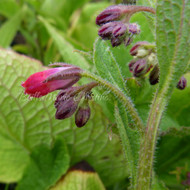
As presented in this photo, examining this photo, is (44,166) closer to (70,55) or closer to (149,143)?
(70,55)

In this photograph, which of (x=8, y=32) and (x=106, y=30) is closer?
(x=106, y=30)

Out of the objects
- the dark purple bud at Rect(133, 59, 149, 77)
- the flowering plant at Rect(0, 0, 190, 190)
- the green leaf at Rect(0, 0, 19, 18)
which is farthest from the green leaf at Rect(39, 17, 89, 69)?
the green leaf at Rect(0, 0, 19, 18)

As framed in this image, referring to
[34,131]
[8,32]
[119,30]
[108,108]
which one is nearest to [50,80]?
[119,30]

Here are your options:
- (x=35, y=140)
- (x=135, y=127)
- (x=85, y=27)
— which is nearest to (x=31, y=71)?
(x=35, y=140)

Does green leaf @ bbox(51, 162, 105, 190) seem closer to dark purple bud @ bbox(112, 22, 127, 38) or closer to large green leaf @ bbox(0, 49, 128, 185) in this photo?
large green leaf @ bbox(0, 49, 128, 185)

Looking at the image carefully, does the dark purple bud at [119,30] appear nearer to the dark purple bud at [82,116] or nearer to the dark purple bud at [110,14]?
the dark purple bud at [110,14]

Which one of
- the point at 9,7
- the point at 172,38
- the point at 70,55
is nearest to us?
the point at 172,38
